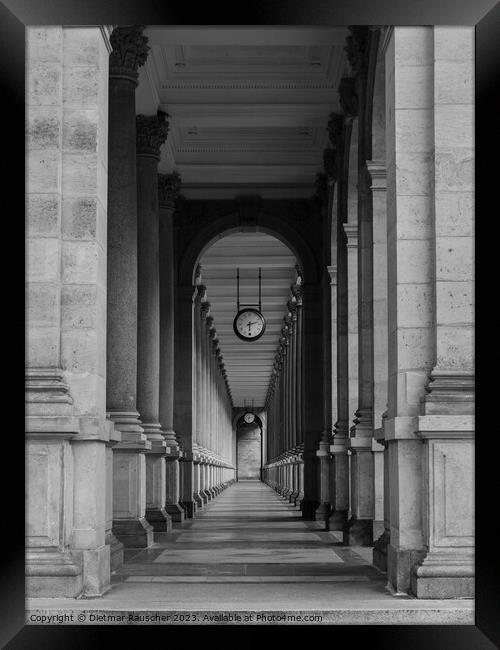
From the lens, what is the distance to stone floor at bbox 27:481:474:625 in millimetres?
9008

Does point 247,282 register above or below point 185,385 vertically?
above

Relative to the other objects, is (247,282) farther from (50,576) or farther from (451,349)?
(50,576)

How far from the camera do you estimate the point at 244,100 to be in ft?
69.5

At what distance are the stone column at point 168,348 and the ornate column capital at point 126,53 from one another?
25.5 feet

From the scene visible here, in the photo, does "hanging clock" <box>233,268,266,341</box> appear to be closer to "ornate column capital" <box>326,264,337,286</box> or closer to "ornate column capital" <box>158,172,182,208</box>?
"ornate column capital" <box>158,172,182,208</box>

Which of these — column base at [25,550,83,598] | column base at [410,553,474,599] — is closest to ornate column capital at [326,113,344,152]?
column base at [410,553,474,599]

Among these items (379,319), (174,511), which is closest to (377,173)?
(379,319)

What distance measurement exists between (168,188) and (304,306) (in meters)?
4.08

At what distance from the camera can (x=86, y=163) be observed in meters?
10.7

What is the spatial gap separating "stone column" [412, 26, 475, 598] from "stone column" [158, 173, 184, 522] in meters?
12.4

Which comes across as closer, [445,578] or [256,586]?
[445,578]

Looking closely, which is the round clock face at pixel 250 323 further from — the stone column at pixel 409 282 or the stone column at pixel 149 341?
the stone column at pixel 409 282
